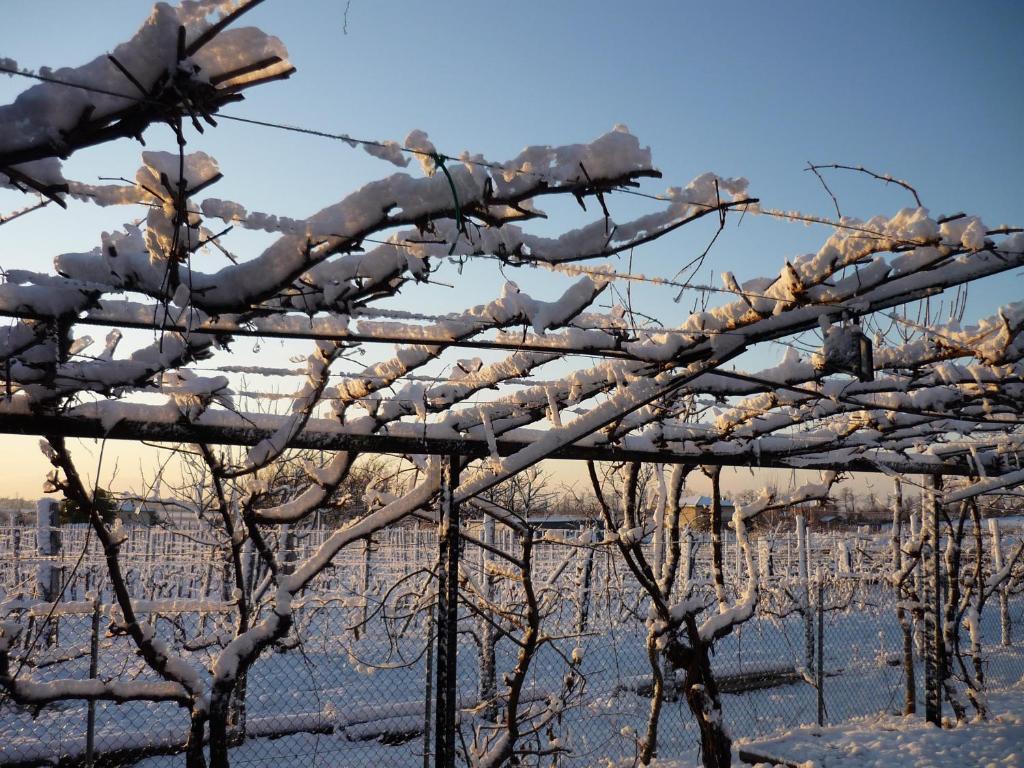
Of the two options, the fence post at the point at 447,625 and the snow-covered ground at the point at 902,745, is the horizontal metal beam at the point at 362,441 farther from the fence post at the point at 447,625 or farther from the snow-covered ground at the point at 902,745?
the snow-covered ground at the point at 902,745

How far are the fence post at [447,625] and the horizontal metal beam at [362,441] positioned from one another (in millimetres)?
251

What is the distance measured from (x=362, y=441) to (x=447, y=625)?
101 centimetres

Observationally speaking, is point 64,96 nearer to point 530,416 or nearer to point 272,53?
point 272,53

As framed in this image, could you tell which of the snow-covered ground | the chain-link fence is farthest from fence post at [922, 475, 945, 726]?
the chain-link fence

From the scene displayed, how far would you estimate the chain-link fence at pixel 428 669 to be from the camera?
4.66 m

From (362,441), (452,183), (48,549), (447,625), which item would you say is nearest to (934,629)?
(447,625)

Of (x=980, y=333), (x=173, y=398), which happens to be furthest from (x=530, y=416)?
(x=980, y=333)

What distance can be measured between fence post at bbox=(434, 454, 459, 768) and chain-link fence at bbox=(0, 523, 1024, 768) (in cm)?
15

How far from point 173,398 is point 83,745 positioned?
3.83 meters

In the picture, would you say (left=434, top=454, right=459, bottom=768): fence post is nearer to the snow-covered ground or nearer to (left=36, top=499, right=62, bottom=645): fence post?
the snow-covered ground

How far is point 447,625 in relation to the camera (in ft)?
11.8

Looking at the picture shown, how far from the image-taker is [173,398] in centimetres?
329

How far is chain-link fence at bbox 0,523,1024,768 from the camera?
4.66 m

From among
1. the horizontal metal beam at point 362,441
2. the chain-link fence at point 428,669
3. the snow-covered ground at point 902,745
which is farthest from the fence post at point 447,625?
the snow-covered ground at point 902,745
